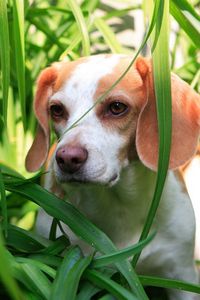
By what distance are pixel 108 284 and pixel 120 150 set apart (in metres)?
0.35

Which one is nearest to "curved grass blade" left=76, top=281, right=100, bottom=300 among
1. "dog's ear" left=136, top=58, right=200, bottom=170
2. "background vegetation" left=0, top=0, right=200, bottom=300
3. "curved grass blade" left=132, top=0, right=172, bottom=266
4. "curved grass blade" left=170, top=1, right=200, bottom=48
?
"background vegetation" left=0, top=0, right=200, bottom=300

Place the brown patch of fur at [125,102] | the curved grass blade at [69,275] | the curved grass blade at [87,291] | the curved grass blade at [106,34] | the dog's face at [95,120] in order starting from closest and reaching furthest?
the curved grass blade at [69,275] → the curved grass blade at [87,291] → the dog's face at [95,120] → the brown patch of fur at [125,102] → the curved grass blade at [106,34]

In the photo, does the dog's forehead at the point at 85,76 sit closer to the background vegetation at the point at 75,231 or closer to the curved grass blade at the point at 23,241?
the background vegetation at the point at 75,231

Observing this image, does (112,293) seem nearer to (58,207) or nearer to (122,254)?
(122,254)

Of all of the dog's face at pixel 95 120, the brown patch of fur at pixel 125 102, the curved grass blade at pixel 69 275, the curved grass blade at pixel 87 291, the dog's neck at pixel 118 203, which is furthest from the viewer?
the dog's neck at pixel 118 203

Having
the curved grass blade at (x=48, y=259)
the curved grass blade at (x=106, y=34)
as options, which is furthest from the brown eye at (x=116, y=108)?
the curved grass blade at (x=106, y=34)

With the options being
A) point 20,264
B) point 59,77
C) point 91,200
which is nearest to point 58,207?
point 20,264

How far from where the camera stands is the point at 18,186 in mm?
1508

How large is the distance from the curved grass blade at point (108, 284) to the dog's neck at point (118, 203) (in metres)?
0.39

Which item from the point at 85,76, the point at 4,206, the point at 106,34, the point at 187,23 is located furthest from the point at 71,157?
the point at 106,34

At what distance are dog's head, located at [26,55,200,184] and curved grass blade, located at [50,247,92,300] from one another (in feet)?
0.58

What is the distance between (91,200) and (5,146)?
485mm

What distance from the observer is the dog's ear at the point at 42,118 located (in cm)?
184

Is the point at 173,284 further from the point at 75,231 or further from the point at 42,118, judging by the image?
the point at 42,118
